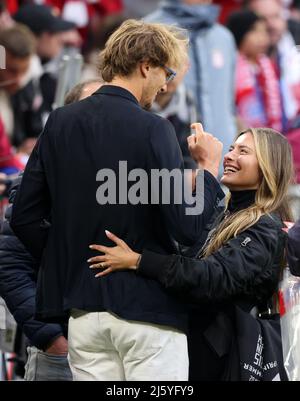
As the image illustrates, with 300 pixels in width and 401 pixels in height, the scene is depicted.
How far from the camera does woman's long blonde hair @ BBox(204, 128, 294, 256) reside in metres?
Answer: 4.46

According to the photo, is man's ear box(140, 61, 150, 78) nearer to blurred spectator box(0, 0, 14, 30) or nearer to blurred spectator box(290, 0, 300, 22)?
blurred spectator box(0, 0, 14, 30)

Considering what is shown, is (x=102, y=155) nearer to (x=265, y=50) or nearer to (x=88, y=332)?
(x=88, y=332)

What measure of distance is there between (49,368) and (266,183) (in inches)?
48.6

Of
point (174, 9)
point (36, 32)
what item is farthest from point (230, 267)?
point (36, 32)

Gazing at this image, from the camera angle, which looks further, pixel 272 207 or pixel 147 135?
pixel 272 207

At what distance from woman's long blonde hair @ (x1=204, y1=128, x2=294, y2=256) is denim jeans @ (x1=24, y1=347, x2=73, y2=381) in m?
0.84

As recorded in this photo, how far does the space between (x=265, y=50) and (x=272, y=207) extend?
19.3 feet

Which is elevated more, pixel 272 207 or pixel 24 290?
pixel 272 207

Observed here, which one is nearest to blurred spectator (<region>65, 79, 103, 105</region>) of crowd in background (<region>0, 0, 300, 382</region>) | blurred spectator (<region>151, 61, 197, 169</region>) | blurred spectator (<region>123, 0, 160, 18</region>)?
crowd in background (<region>0, 0, 300, 382</region>)

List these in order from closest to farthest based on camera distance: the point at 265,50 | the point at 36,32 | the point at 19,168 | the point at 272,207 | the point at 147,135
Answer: the point at 147,135 < the point at 272,207 < the point at 19,168 < the point at 36,32 < the point at 265,50

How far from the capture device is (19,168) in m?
7.22

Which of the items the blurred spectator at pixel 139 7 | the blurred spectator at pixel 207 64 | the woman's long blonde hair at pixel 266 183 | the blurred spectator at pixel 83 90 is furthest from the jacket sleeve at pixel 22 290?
the blurred spectator at pixel 139 7

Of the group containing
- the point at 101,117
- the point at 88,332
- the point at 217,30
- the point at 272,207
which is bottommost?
the point at 88,332

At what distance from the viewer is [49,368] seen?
482 cm
